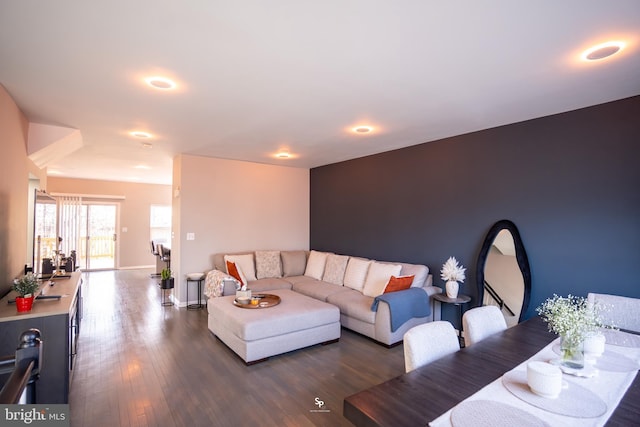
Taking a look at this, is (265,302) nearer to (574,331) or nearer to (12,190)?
(12,190)

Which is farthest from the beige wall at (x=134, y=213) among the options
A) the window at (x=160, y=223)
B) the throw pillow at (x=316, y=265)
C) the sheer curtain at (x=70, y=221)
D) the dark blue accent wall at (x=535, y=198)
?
the dark blue accent wall at (x=535, y=198)

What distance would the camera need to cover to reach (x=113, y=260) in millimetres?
9297

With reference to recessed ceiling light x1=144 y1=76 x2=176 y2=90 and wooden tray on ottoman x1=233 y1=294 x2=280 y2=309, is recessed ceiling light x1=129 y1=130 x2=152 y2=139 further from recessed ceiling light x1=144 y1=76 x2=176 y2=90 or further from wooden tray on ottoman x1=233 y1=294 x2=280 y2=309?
wooden tray on ottoman x1=233 y1=294 x2=280 y2=309

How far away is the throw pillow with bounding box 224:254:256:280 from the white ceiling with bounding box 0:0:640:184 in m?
2.27

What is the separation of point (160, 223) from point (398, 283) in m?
8.53

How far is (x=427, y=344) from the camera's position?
168cm

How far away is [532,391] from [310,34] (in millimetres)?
2113

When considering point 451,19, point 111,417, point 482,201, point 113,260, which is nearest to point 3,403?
point 111,417

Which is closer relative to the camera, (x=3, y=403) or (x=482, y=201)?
(x=3, y=403)

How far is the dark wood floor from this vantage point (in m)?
2.38

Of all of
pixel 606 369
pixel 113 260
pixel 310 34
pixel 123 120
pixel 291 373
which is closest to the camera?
pixel 606 369

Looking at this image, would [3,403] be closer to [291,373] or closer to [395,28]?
[395,28]

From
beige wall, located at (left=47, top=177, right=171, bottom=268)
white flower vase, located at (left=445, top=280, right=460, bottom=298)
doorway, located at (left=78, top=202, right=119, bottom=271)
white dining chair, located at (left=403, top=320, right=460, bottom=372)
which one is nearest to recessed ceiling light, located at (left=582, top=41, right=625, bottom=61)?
white dining chair, located at (left=403, top=320, right=460, bottom=372)

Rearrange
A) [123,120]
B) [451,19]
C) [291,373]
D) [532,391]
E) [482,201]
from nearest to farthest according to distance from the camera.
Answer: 1. [532,391]
2. [451,19]
3. [291,373]
4. [123,120]
5. [482,201]
